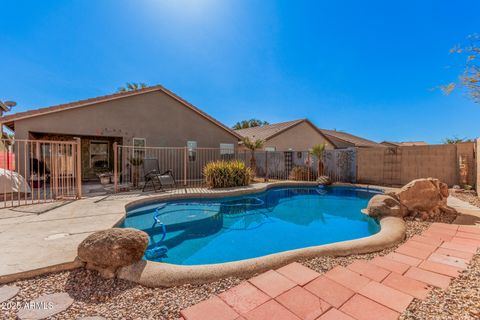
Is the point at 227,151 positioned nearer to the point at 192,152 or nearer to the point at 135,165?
the point at 192,152

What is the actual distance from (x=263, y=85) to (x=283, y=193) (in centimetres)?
944

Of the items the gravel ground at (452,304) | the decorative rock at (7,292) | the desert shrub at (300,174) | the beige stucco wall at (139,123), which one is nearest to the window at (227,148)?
the beige stucco wall at (139,123)

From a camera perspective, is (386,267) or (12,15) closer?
(386,267)

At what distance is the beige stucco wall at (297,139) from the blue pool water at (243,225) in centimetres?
902

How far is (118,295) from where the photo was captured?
Answer: 2404mm

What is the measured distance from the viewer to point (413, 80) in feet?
43.9

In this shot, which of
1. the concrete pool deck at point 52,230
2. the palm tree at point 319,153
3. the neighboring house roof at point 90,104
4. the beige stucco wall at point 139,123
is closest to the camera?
the concrete pool deck at point 52,230

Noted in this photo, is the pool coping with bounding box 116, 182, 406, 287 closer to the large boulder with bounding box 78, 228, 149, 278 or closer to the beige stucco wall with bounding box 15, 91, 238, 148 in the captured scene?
the large boulder with bounding box 78, 228, 149, 278

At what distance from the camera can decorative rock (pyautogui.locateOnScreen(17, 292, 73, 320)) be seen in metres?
2.02

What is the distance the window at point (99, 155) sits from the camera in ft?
40.2

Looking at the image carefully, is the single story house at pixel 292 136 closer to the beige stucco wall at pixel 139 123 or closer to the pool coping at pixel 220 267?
the beige stucco wall at pixel 139 123

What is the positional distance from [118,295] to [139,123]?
34.0ft

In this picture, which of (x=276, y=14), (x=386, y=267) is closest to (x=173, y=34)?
(x=276, y=14)

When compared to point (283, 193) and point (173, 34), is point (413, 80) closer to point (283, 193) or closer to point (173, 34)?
point (283, 193)
